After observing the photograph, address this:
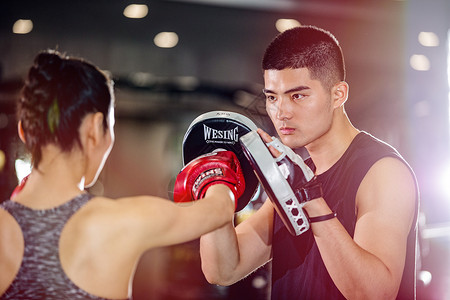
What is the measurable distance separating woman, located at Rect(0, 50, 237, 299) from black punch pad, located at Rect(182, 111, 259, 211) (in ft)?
1.72

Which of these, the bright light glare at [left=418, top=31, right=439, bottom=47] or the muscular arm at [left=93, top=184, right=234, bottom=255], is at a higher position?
the bright light glare at [left=418, top=31, right=439, bottom=47]

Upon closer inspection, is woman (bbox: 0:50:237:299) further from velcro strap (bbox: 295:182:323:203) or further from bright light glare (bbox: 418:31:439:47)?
bright light glare (bbox: 418:31:439:47)

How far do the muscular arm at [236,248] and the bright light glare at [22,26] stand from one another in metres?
4.49

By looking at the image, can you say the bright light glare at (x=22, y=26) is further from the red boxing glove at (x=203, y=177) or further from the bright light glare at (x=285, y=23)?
the red boxing glove at (x=203, y=177)

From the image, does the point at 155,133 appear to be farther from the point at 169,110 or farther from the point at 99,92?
the point at 99,92

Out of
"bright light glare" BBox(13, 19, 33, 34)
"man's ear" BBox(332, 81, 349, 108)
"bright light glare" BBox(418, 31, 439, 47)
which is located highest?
"bright light glare" BBox(13, 19, 33, 34)

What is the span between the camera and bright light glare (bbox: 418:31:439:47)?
548 cm

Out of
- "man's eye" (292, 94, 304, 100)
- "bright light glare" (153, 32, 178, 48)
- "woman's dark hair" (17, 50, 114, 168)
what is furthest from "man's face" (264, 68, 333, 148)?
"bright light glare" (153, 32, 178, 48)

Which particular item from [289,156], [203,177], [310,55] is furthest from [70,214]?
[310,55]

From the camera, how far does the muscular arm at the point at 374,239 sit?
4.45 ft

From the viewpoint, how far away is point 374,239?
1.40 metres

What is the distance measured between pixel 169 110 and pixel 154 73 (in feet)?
3.23

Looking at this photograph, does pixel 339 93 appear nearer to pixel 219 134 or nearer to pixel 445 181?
pixel 219 134

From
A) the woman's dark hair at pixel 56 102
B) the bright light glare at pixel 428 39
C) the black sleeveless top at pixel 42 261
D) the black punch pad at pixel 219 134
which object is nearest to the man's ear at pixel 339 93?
the black punch pad at pixel 219 134
